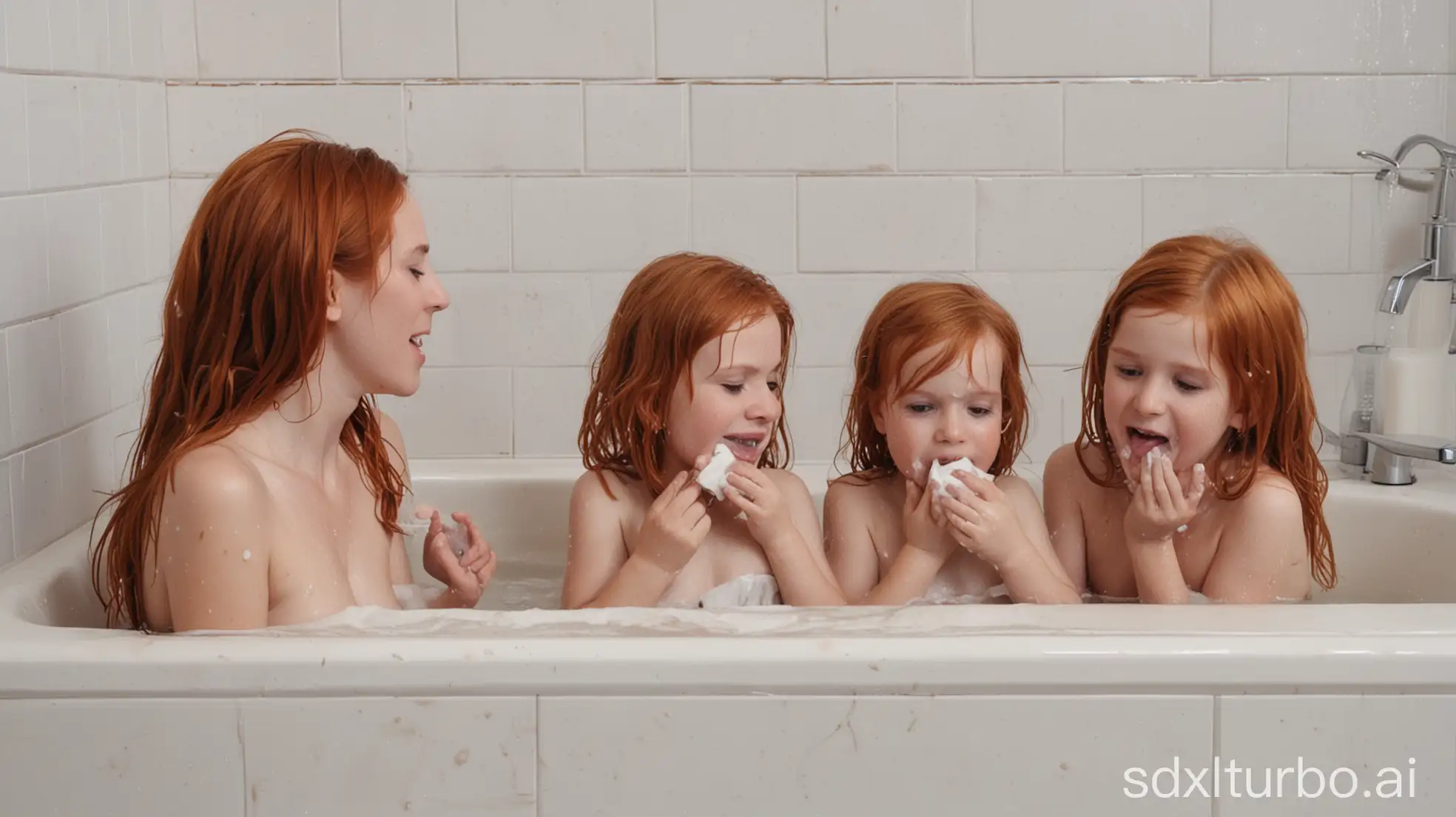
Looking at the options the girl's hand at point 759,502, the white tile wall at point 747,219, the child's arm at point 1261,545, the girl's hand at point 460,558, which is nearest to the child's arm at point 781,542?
the girl's hand at point 759,502

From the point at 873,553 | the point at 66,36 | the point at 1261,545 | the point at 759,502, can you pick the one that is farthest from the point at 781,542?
the point at 66,36

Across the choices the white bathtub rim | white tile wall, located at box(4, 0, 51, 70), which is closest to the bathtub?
the white bathtub rim

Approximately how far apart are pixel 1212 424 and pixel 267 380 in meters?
0.96

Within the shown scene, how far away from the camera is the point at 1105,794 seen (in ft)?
3.97

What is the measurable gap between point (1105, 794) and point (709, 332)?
603 mm

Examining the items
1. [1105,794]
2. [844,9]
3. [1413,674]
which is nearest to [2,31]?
[844,9]

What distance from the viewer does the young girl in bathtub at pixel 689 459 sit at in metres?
1.50

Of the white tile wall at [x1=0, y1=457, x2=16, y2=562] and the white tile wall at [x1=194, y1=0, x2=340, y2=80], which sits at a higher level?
the white tile wall at [x1=194, y1=0, x2=340, y2=80]

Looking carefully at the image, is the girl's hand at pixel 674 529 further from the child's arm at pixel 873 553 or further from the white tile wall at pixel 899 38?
the white tile wall at pixel 899 38

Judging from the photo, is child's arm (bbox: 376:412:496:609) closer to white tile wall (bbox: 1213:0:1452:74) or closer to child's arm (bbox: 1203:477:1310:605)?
child's arm (bbox: 1203:477:1310:605)

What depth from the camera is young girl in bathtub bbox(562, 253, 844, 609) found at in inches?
59.1

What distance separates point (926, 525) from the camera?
60.6 inches

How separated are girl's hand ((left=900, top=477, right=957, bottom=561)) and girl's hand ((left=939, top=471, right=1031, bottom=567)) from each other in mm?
20

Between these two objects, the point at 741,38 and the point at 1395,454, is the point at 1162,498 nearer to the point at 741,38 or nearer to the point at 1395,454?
the point at 1395,454
